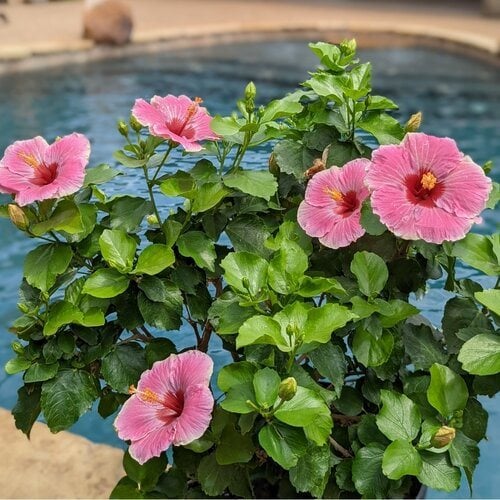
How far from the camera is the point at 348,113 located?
144cm

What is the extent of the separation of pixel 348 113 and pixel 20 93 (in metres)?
7.63

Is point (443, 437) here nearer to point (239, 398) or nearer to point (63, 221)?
point (239, 398)

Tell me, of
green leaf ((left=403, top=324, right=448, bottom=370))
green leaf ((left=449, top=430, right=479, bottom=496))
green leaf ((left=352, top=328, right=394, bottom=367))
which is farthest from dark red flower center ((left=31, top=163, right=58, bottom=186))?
green leaf ((left=449, top=430, right=479, bottom=496))

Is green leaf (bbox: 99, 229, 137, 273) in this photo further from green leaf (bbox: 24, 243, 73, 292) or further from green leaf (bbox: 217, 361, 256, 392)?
green leaf (bbox: 217, 361, 256, 392)

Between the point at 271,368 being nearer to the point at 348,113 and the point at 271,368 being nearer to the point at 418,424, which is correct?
the point at 418,424

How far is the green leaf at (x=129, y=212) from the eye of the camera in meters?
1.36

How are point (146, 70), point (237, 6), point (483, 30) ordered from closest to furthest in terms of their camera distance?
1. point (146, 70)
2. point (483, 30)
3. point (237, 6)

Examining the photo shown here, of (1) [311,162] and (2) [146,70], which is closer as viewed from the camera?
(1) [311,162]

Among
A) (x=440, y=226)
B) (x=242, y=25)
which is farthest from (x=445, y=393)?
(x=242, y=25)

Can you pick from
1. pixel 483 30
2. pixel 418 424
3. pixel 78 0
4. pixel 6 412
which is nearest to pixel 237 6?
pixel 78 0

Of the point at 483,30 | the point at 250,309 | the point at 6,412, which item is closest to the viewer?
the point at 250,309

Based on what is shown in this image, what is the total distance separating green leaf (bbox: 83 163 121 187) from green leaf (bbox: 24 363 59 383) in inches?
13.9

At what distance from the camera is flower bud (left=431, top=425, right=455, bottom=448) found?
1.15 meters

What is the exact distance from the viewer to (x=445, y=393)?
1.24 meters
